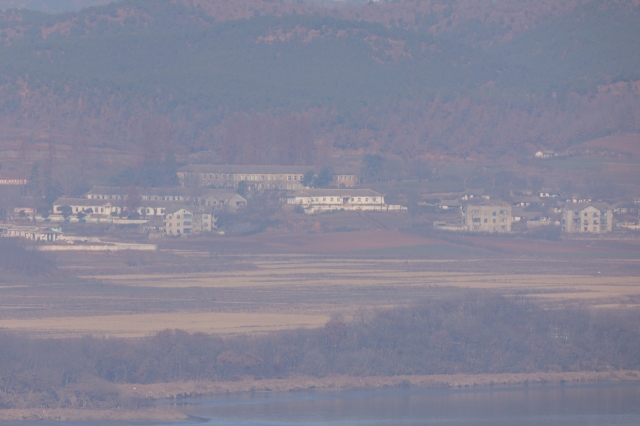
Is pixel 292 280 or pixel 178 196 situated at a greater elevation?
pixel 178 196

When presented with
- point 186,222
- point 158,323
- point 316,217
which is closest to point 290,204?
point 316,217

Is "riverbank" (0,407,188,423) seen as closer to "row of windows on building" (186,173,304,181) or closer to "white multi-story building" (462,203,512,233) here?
"white multi-story building" (462,203,512,233)

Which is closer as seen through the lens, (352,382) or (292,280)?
(352,382)

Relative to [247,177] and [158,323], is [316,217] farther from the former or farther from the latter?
[158,323]

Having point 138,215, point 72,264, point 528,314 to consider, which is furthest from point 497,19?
point 528,314

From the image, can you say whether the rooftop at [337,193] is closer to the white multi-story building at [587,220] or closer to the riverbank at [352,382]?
the white multi-story building at [587,220]
